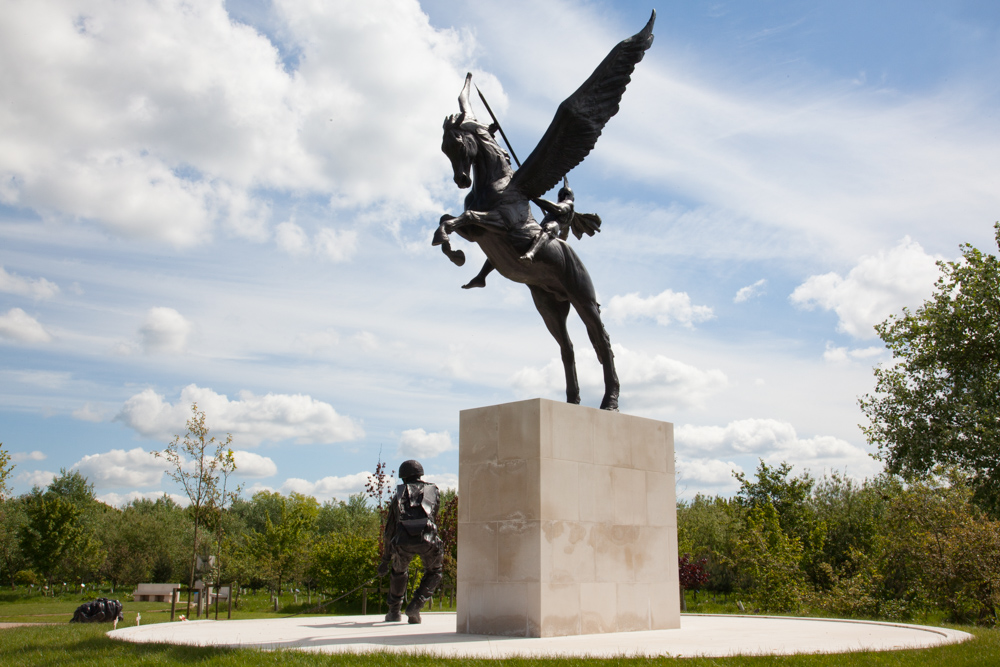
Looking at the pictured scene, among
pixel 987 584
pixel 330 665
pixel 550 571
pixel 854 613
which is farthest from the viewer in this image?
pixel 854 613

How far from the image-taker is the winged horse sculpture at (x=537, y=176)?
30.2 feet

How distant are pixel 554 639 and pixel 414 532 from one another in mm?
2575

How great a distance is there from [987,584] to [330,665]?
15.0 m

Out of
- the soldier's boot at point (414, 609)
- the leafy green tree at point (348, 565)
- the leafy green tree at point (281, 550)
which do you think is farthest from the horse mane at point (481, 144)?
the leafy green tree at point (281, 550)

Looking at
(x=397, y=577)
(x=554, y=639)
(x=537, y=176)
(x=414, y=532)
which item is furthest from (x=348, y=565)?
(x=537, y=176)

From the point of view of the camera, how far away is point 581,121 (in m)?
9.70

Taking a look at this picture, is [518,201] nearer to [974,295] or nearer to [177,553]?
[974,295]

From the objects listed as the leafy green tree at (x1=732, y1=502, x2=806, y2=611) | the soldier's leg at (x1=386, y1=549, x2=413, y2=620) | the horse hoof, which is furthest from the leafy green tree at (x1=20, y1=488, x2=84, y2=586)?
the horse hoof

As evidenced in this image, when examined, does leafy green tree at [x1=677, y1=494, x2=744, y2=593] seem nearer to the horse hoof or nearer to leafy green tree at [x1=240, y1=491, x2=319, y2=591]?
leafy green tree at [x1=240, y1=491, x2=319, y2=591]

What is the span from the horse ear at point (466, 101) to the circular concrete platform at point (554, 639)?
6259 mm

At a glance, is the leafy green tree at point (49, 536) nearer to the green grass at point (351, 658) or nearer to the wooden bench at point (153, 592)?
the wooden bench at point (153, 592)

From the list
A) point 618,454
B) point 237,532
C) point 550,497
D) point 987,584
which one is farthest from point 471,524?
point 237,532

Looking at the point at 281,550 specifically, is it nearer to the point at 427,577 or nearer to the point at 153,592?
the point at 153,592

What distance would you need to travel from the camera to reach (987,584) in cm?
1527
